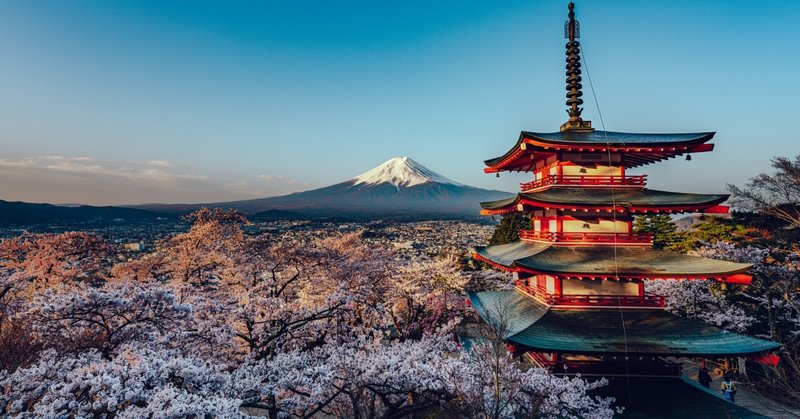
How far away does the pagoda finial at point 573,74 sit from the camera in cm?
1354

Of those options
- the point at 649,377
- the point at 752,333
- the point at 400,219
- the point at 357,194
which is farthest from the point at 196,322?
the point at 357,194

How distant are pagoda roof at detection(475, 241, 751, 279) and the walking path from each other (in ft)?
19.8

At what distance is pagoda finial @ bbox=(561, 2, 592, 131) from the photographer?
13.5m

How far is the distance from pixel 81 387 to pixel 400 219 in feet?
423

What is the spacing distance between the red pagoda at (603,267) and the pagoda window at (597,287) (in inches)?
1.2

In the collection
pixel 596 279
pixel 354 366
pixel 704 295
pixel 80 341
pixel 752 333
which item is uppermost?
pixel 596 279

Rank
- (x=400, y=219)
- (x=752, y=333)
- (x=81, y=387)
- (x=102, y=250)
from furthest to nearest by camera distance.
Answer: (x=400, y=219), (x=102, y=250), (x=752, y=333), (x=81, y=387)

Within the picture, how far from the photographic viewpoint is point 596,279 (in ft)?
36.9

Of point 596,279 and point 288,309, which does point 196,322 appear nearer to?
point 288,309

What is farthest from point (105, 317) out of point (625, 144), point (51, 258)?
point (625, 144)

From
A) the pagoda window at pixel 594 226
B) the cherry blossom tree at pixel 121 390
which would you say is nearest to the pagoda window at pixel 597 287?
the pagoda window at pixel 594 226

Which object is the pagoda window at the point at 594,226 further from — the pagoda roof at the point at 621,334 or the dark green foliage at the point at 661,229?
the dark green foliage at the point at 661,229

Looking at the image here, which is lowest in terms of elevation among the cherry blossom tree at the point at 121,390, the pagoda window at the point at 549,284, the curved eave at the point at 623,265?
the cherry blossom tree at the point at 121,390

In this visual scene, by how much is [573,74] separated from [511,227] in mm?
23658
